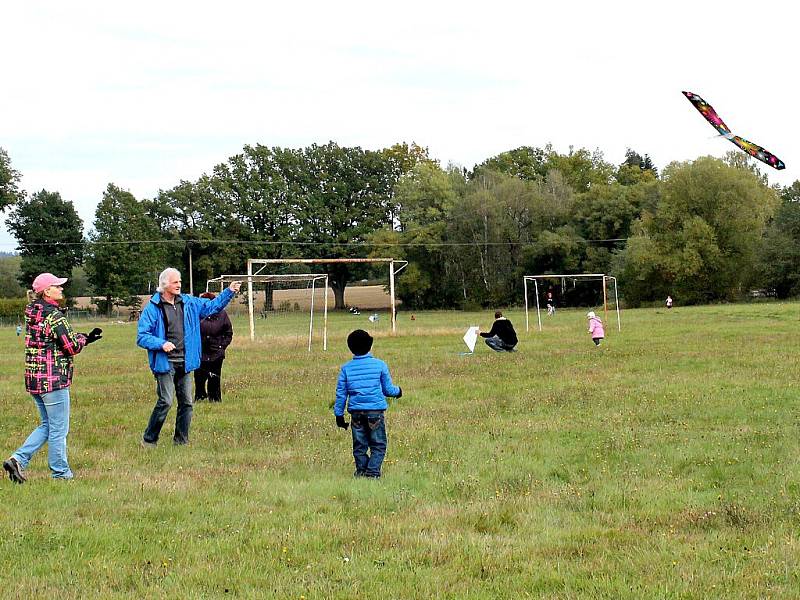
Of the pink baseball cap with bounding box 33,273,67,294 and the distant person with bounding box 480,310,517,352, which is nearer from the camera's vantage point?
the pink baseball cap with bounding box 33,273,67,294

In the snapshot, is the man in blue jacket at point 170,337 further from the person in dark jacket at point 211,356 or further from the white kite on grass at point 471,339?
the white kite on grass at point 471,339

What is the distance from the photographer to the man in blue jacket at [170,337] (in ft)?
33.3

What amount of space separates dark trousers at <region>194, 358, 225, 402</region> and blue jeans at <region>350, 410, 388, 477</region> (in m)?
6.91

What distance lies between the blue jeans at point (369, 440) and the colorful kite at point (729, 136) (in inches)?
→ 210

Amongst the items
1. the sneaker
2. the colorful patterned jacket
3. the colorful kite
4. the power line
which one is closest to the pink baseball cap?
the colorful patterned jacket

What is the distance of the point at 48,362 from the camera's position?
27.8 ft

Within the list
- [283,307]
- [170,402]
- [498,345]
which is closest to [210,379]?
[170,402]

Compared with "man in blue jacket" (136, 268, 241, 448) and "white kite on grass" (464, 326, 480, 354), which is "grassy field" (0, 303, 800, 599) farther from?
"white kite on grass" (464, 326, 480, 354)

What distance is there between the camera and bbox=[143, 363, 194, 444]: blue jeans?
10.3 metres

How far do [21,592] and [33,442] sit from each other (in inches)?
149

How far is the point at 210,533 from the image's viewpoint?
6.72m

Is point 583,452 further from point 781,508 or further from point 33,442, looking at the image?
point 33,442

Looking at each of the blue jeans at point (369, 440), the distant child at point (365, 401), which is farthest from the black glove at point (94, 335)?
the blue jeans at point (369, 440)

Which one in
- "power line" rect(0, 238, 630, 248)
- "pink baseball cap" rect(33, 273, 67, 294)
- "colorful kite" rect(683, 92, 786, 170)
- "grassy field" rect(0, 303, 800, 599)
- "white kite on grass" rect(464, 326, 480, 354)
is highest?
"power line" rect(0, 238, 630, 248)
